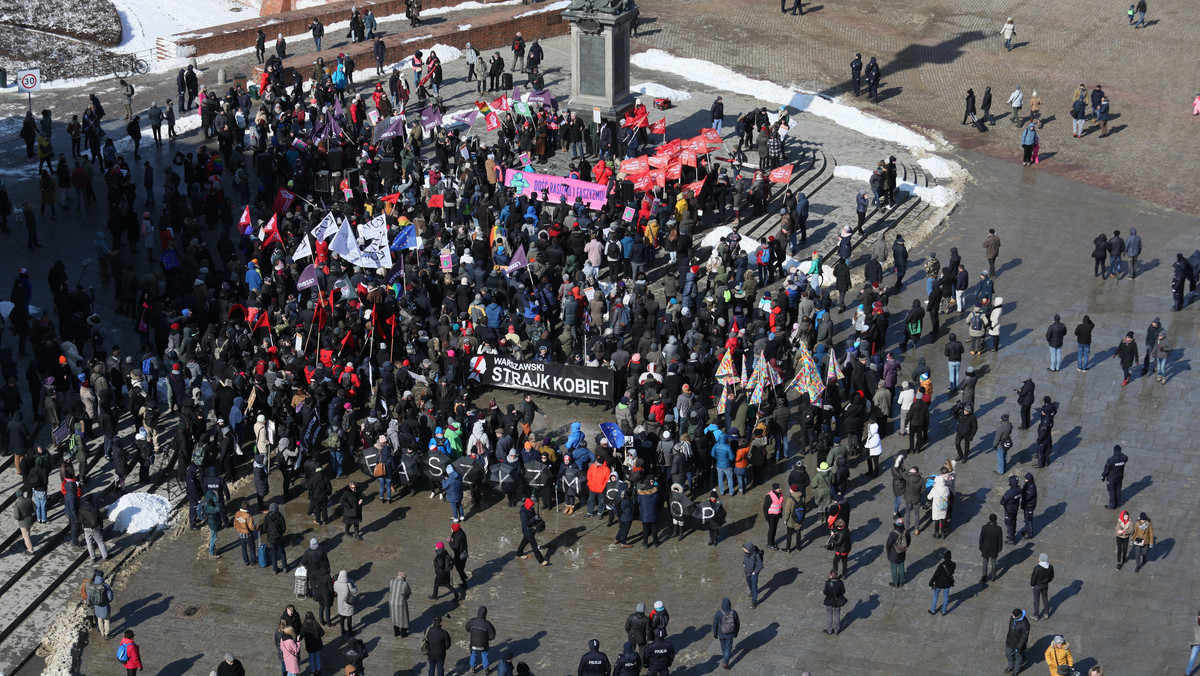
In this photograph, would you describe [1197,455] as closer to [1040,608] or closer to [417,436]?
[1040,608]

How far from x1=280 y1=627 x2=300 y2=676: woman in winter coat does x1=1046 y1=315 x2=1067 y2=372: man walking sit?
56.5 ft

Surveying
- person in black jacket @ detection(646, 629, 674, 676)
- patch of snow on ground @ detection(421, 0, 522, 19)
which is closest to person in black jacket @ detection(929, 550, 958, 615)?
person in black jacket @ detection(646, 629, 674, 676)

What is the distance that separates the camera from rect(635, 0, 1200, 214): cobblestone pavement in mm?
46312

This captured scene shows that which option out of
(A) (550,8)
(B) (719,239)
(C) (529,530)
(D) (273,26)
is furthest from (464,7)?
(C) (529,530)

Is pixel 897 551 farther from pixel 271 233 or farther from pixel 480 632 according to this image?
pixel 271 233

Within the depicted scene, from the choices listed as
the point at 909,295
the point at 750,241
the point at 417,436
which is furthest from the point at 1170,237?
the point at 417,436

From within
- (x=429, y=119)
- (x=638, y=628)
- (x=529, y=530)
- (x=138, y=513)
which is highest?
(x=429, y=119)

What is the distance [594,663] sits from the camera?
22.8 metres

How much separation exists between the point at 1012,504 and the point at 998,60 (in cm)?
3116

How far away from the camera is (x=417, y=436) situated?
94.9ft

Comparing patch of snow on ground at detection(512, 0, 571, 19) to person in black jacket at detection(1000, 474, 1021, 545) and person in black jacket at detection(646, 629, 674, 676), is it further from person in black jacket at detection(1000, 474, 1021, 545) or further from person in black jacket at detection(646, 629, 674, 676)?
person in black jacket at detection(646, 629, 674, 676)

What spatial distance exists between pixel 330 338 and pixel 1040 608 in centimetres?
1564

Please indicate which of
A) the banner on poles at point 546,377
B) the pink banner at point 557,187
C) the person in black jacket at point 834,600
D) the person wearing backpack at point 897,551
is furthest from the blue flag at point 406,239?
the person in black jacket at point 834,600

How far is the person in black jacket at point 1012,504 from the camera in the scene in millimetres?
26000
